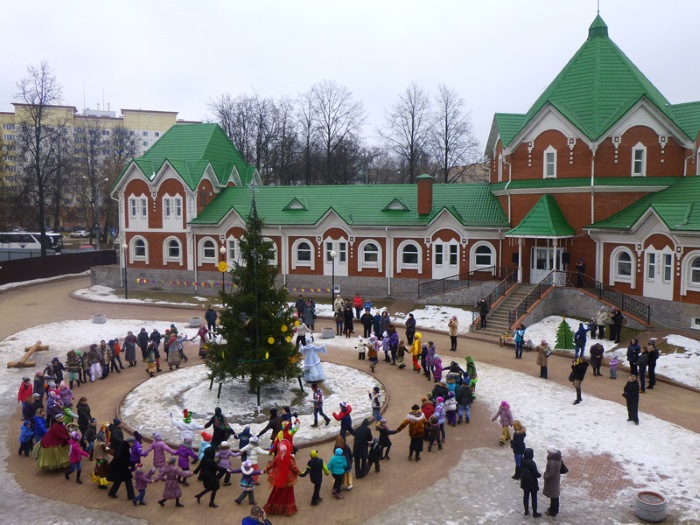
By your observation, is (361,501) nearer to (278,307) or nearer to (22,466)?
(278,307)

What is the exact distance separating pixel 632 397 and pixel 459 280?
18.1m

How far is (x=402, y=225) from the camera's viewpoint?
114 ft

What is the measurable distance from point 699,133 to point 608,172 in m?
4.62

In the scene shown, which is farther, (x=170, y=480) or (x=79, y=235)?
(x=79, y=235)

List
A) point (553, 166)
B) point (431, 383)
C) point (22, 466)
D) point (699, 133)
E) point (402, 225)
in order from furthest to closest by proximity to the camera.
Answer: point (402, 225) < point (553, 166) < point (699, 133) < point (431, 383) < point (22, 466)

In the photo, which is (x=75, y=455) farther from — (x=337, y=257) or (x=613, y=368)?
(x=337, y=257)

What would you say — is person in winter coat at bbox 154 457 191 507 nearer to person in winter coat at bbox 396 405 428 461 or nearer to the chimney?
person in winter coat at bbox 396 405 428 461

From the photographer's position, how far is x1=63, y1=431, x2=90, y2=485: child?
497 inches

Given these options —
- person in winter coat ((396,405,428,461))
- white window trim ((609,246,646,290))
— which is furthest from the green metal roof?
person in winter coat ((396,405,428,461))

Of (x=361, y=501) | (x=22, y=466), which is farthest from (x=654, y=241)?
(x=22, y=466)

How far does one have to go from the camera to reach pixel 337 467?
38.4 feet

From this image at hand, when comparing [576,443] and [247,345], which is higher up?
[247,345]

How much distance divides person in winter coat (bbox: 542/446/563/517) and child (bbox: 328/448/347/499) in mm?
3937

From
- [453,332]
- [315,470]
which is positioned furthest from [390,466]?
[453,332]
